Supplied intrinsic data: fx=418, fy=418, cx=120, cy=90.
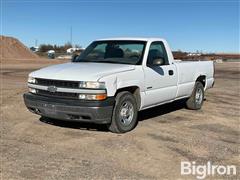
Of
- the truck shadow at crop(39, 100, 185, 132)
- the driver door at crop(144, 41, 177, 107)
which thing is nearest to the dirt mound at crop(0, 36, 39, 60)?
the truck shadow at crop(39, 100, 185, 132)

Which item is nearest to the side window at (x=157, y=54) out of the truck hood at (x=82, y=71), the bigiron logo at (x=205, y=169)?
the truck hood at (x=82, y=71)

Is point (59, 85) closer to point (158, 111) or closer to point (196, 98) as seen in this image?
point (158, 111)

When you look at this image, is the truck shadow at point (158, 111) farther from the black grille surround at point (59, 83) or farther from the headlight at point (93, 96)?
the black grille surround at point (59, 83)

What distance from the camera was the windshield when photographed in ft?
27.9

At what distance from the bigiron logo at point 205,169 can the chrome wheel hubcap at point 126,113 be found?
6.61ft

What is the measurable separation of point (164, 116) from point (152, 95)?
1.26 metres

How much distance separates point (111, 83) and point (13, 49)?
229ft

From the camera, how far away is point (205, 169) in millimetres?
5676

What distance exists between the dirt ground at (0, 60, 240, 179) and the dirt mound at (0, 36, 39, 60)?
61.7 metres

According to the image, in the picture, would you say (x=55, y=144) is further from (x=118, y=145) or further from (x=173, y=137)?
(x=173, y=137)

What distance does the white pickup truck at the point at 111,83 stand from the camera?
7.22 meters

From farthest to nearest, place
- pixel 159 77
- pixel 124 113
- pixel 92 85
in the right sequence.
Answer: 1. pixel 159 77
2. pixel 124 113
3. pixel 92 85

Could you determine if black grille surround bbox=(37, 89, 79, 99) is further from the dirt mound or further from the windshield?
the dirt mound

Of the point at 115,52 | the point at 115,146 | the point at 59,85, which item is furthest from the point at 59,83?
the point at 115,52
